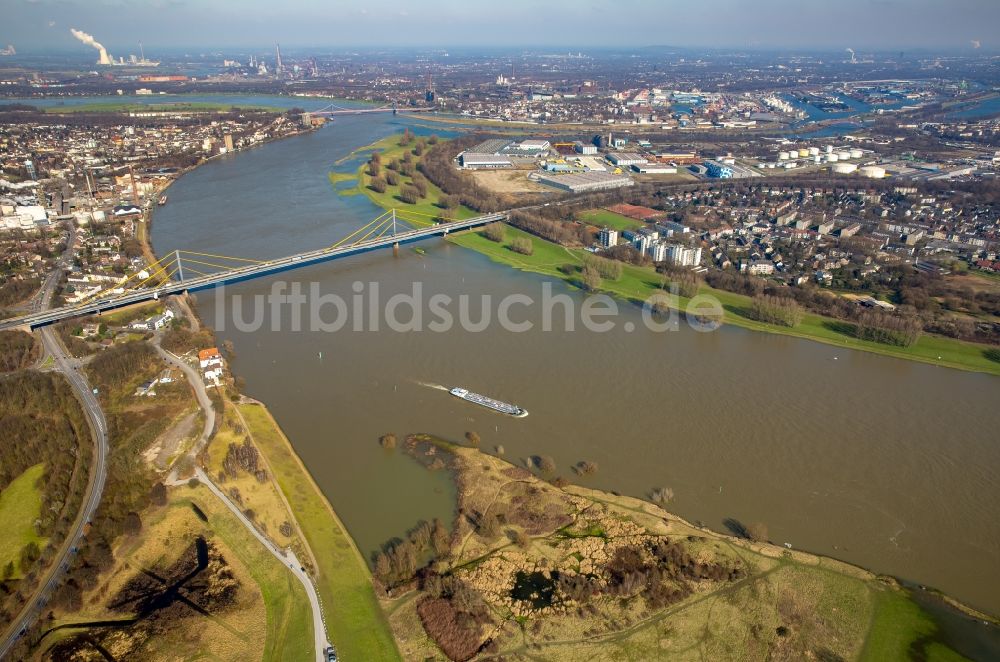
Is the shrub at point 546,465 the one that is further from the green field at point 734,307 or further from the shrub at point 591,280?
the shrub at point 591,280

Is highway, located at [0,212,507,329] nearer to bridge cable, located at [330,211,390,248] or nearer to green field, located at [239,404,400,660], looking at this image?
bridge cable, located at [330,211,390,248]

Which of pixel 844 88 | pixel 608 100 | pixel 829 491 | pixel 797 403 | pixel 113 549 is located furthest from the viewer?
pixel 844 88

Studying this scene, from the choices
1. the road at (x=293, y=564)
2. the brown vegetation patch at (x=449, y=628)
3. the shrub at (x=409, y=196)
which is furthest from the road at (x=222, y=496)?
the shrub at (x=409, y=196)

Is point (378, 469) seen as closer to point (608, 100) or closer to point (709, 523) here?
point (709, 523)

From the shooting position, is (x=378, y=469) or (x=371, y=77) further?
(x=371, y=77)

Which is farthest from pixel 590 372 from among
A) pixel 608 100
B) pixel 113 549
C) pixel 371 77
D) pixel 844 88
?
pixel 371 77
